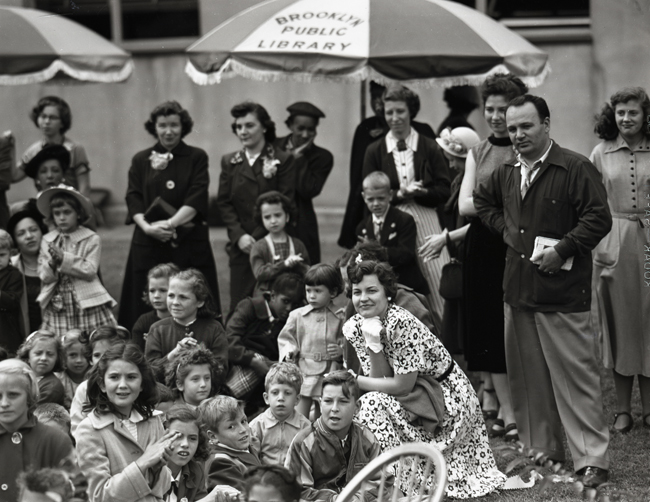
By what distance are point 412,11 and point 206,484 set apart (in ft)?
14.6

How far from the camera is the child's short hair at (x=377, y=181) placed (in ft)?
25.0

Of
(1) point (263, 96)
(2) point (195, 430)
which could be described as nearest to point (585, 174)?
(2) point (195, 430)

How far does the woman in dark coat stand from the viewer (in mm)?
8266

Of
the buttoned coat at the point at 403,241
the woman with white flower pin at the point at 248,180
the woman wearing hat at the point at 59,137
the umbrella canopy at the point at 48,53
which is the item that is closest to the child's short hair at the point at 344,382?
the buttoned coat at the point at 403,241

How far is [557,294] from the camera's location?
591cm

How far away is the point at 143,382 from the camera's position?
5.16 metres

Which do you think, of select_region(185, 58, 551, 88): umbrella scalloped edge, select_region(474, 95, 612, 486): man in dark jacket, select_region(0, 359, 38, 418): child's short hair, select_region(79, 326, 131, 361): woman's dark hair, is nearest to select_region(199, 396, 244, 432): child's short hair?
select_region(0, 359, 38, 418): child's short hair

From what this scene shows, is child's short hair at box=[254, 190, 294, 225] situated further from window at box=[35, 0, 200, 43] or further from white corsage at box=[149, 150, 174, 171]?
window at box=[35, 0, 200, 43]

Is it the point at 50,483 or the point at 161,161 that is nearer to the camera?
the point at 50,483

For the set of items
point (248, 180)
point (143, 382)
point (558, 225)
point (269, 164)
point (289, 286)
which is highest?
point (269, 164)

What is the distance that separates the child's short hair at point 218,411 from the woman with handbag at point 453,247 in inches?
93.4

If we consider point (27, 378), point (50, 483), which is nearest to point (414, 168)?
point (27, 378)

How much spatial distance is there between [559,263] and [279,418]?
169 centimetres

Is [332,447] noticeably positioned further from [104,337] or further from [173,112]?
[173,112]
